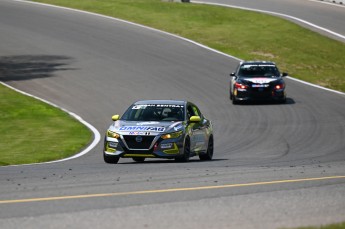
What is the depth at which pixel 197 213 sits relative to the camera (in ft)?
39.7

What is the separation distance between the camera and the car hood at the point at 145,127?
2200 cm

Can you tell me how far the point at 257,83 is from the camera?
131ft

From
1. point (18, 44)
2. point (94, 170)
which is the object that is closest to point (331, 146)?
point (94, 170)

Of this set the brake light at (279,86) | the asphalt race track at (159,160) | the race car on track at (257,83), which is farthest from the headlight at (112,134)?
the brake light at (279,86)

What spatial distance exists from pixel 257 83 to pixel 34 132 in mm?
11619

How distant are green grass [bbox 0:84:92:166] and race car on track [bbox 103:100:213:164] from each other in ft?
8.88

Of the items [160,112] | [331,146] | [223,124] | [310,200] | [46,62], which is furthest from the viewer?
[46,62]

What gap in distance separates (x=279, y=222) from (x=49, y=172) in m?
7.64

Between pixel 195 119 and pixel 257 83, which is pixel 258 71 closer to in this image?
pixel 257 83

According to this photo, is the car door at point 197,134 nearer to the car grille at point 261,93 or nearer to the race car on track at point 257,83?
the race car on track at point 257,83

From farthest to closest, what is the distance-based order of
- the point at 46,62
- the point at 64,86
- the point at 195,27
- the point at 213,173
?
the point at 195,27 < the point at 46,62 < the point at 64,86 < the point at 213,173

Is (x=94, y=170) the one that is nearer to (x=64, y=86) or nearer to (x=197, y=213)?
(x=197, y=213)

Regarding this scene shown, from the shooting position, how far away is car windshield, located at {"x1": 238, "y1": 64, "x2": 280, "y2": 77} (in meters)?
40.5

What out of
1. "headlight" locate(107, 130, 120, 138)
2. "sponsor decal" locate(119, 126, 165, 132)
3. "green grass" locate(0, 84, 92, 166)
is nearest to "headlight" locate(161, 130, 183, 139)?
"sponsor decal" locate(119, 126, 165, 132)
